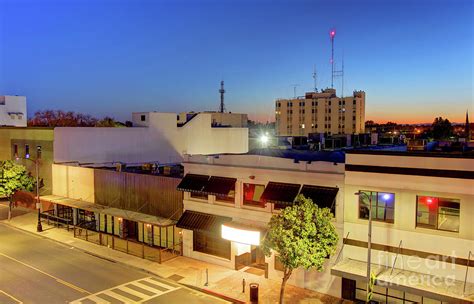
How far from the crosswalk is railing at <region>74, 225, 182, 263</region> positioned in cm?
341

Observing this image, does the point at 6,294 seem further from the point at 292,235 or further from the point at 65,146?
the point at 65,146

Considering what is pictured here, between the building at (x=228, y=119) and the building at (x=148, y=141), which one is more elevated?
the building at (x=228, y=119)

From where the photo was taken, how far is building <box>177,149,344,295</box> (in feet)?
75.3

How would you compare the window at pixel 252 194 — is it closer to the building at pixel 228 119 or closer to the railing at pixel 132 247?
the railing at pixel 132 247

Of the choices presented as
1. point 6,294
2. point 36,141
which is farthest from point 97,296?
point 36,141

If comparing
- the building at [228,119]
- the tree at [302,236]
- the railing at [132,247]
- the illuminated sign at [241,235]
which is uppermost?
the building at [228,119]

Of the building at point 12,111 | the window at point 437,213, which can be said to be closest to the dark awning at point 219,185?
the window at point 437,213

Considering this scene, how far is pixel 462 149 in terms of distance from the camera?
80.3 ft

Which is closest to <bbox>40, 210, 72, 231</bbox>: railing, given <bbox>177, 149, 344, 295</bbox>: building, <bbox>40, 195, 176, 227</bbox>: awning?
<bbox>40, 195, 176, 227</bbox>: awning

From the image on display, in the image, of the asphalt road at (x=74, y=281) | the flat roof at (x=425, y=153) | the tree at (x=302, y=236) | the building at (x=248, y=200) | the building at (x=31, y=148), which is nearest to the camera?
the flat roof at (x=425, y=153)

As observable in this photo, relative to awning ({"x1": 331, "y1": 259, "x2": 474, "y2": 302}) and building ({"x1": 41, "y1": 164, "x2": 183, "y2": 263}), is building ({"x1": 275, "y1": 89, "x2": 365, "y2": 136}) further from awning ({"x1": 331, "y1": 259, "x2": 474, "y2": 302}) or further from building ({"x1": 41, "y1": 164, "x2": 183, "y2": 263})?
awning ({"x1": 331, "y1": 259, "x2": 474, "y2": 302})

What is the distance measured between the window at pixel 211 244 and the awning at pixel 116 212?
2267 millimetres

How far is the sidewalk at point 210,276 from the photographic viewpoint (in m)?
22.6

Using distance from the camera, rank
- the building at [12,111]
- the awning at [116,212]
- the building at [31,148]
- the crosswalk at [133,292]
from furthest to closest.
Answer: the building at [12,111] < the building at [31,148] < the awning at [116,212] < the crosswalk at [133,292]
